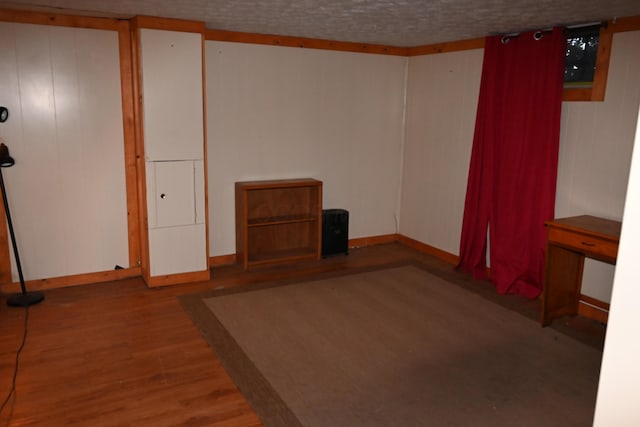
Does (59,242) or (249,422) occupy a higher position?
(59,242)

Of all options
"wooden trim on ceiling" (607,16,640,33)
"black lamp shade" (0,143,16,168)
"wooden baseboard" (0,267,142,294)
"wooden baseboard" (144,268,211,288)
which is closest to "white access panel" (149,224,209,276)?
"wooden baseboard" (144,268,211,288)

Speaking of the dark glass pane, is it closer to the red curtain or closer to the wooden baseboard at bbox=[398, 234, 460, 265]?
the red curtain

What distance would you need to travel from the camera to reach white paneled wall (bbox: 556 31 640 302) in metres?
3.71

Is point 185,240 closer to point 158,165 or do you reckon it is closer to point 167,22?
point 158,165

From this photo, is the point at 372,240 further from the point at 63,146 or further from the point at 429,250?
the point at 63,146

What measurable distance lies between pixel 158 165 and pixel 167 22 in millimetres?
1223

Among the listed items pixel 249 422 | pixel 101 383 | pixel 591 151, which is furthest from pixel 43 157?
pixel 591 151

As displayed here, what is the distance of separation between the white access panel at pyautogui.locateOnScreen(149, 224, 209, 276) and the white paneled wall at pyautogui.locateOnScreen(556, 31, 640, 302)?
326cm

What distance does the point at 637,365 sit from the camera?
70 cm

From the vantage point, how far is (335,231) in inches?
219

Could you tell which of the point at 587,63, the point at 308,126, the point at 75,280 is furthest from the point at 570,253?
the point at 75,280

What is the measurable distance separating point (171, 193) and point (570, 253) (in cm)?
343

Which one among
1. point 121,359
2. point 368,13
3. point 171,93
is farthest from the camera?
point 171,93

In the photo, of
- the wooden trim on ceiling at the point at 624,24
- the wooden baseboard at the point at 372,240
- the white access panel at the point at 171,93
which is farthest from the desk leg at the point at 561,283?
the white access panel at the point at 171,93
